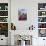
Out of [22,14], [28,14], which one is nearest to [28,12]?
[28,14]

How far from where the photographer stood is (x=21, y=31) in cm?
609

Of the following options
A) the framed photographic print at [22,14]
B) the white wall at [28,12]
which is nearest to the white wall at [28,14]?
the white wall at [28,12]

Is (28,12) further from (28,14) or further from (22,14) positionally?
(22,14)

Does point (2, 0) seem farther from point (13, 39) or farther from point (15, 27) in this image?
point (13, 39)

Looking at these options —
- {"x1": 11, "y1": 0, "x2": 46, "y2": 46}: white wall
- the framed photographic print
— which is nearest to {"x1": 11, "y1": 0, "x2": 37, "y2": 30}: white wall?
{"x1": 11, "y1": 0, "x2": 46, "y2": 46}: white wall

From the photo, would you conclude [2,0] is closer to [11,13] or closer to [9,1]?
[9,1]

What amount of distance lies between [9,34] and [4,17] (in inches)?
36.1

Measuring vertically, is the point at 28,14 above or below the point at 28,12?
below

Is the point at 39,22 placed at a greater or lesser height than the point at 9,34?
greater

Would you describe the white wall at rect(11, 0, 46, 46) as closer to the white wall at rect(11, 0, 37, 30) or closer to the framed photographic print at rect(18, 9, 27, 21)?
the white wall at rect(11, 0, 37, 30)

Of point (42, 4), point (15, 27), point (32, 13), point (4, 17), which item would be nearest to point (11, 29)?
point (15, 27)

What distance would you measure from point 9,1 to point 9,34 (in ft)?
5.51

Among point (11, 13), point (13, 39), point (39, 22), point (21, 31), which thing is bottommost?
point (13, 39)

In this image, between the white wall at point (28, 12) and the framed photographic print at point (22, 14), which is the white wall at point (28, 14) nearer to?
the white wall at point (28, 12)
